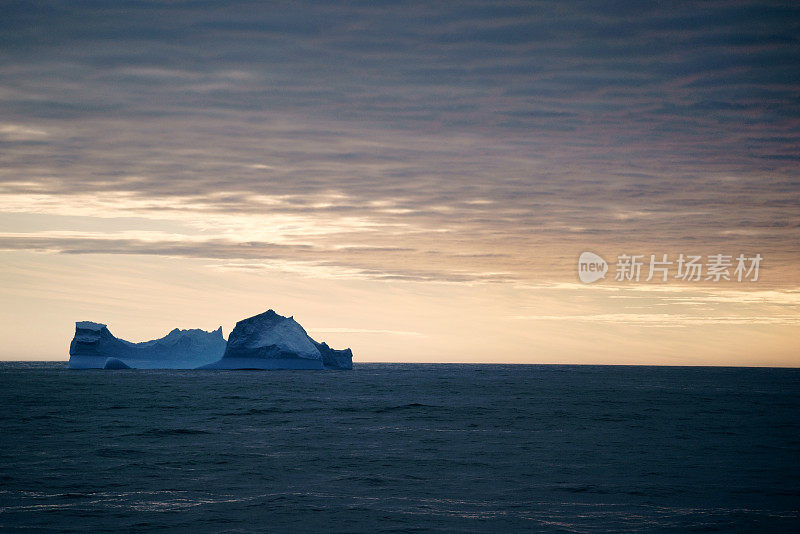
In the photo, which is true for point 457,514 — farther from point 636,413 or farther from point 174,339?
point 174,339

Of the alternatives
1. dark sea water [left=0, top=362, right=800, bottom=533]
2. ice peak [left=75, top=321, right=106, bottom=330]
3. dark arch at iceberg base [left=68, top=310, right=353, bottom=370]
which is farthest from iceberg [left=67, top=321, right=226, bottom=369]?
dark sea water [left=0, top=362, right=800, bottom=533]

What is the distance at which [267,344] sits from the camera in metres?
87.8

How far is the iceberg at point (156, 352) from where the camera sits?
320ft

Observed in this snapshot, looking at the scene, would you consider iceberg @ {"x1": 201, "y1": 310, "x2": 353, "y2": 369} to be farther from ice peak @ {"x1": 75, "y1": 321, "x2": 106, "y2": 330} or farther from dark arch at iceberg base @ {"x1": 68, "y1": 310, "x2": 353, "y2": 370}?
ice peak @ {"x1": 75, "y1": 321, "x2": 106, "y2": 330}

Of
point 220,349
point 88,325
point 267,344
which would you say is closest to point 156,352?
point 220,349

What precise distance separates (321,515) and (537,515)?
432 centimetres

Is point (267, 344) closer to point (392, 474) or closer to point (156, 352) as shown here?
point (156, 352)

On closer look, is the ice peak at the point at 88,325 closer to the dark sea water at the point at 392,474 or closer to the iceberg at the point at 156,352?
the iceberg at the point at 156,352

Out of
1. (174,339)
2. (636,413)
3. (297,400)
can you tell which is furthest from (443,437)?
(174,339)

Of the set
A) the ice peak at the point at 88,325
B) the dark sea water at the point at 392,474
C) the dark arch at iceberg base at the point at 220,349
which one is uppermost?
the ice peak at the point at 88,325

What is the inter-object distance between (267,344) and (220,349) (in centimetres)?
2642

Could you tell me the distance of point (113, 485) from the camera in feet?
52.3

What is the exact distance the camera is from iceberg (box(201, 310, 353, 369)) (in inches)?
3462

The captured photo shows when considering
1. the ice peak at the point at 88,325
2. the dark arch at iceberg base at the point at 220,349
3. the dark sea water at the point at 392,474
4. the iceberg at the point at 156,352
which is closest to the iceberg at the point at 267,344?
the dark arch at iceberg base at the point at 220,349
